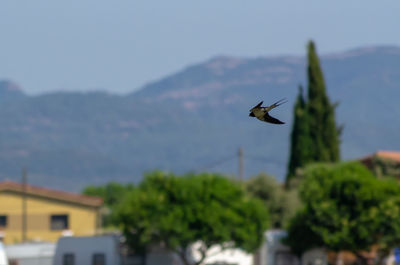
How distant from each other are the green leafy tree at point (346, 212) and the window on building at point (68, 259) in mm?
16252

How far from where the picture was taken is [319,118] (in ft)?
378

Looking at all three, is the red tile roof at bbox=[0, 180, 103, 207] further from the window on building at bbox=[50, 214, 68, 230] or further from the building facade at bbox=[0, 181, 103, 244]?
the window on building at bbox=[50, 214, 68, 230]

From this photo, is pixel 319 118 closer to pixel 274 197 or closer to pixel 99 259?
pixel 274 197

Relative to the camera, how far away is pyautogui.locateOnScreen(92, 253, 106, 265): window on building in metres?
70.9

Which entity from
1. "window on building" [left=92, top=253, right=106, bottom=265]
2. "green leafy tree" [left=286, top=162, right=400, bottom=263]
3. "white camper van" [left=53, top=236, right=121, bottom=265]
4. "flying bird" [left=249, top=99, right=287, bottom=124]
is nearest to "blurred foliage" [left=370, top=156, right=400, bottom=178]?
"green leafy tree" [left=286, top=162, right=400, bottom=263]

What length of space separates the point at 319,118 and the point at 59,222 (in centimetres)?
3995

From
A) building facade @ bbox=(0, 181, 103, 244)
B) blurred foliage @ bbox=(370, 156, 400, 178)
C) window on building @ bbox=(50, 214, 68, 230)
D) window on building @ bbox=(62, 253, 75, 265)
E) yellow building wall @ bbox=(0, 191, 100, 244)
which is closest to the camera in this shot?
window on building @ bbox=(62, 253, 75, 265)

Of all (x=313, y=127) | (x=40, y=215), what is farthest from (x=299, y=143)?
(x=40, y=215)

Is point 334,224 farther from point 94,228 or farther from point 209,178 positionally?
point 94,228

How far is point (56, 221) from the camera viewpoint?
139m

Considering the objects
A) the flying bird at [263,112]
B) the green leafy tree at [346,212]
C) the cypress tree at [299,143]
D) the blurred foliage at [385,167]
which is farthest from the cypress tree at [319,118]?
the flying bird at [263,112]

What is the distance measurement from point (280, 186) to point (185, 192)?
29360mm

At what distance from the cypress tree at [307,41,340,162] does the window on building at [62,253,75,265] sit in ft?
141


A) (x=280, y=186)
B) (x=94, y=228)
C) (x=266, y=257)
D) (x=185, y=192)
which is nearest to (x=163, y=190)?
(x=185, y=192)
